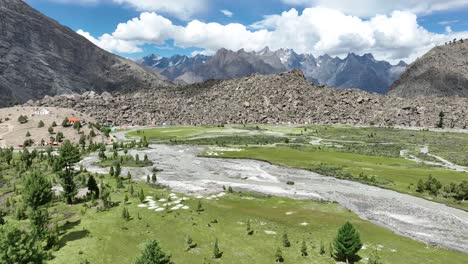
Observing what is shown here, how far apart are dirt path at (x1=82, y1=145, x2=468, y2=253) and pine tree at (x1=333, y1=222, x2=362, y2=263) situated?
13.8 meters

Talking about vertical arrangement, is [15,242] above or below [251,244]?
above

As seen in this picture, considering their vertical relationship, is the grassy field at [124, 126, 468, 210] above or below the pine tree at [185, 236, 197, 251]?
above

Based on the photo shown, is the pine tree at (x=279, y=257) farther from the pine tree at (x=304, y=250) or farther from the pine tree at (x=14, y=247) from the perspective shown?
the pine tree at (x=14, y=247)

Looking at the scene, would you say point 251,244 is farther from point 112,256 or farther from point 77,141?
point 77,141

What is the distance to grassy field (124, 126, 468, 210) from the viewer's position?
87.0 m

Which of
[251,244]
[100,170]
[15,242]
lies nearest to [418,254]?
[251,244]

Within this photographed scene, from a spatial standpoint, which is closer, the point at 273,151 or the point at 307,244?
the point at 307,244

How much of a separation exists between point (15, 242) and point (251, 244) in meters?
24.5

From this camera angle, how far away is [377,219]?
55438 mm

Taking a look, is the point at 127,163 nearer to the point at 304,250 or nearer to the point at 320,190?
the point at 320,190

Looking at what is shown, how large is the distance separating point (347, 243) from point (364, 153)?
93794 millimetres

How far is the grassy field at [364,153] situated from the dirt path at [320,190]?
18.5ft

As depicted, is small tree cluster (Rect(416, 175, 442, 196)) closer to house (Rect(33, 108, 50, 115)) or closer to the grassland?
the grassland

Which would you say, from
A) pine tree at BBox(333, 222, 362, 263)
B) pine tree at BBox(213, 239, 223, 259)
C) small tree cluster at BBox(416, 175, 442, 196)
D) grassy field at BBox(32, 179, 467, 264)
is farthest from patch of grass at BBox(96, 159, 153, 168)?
pine tree at BBox(333, 222, 362, 263)
